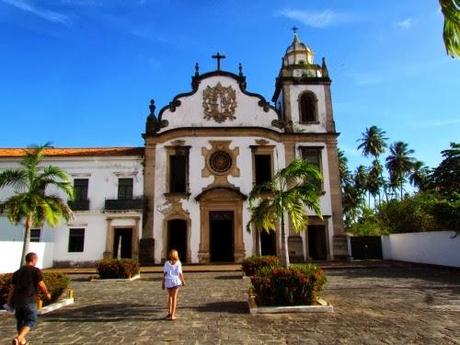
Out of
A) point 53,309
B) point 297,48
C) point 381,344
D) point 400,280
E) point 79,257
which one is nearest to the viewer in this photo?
point 381,344

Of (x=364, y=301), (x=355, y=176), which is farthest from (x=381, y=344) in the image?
(x=355, y=176)

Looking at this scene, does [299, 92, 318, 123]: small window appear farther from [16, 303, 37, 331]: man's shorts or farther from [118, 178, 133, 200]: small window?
[16, 303, 37, 331]: man's shorts

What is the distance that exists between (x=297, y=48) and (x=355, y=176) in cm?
2621

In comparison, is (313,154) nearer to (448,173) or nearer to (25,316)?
(448,173)

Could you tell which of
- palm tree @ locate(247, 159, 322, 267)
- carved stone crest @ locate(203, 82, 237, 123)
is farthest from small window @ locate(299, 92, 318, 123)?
palm tree @ locate(247, 159, 322, 267)

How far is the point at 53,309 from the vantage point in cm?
923

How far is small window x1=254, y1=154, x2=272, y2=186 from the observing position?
24.6 metres

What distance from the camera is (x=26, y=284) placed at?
5.91 metres

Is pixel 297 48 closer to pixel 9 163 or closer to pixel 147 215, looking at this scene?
pixel 147 215

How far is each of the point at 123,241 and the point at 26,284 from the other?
1808cm

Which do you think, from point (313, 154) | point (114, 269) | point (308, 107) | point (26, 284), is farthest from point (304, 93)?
point (26, 284)

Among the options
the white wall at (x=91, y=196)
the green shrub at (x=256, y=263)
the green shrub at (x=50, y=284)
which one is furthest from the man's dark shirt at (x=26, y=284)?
the white wall at (x=91, y=196)

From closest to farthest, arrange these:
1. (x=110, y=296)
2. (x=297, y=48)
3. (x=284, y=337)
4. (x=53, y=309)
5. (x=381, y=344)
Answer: (x=381, y=344) < (x=284, y=337) < (x=53, y=309) < (x=110, y=296) < (x=297, y=48)

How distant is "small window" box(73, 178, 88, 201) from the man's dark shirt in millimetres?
18618
